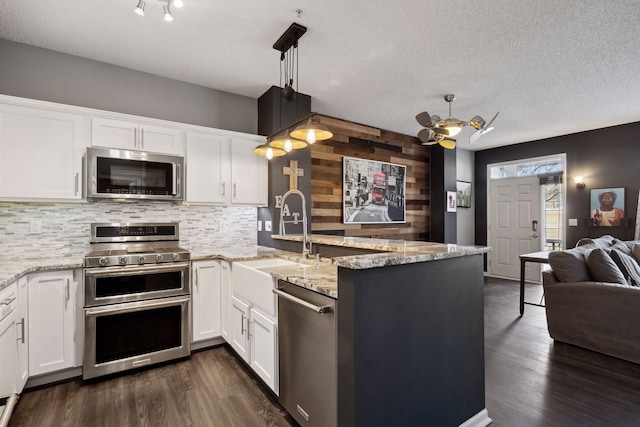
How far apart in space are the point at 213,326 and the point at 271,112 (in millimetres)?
2305

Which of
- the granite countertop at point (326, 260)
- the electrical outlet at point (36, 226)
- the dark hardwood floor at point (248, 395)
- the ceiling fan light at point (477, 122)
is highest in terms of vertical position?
the ceiling fan light at point (477, 122)

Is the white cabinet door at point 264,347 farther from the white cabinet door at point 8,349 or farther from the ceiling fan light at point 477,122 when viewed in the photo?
the ceiling fan light at point 477,122

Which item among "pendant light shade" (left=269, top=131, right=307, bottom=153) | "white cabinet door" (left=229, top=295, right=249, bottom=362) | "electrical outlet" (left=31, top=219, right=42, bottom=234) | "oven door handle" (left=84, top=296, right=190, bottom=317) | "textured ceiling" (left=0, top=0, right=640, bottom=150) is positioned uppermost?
"textured ceiling" (left=0, top=0, right=640, bottom=150)

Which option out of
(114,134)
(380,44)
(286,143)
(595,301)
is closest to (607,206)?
(595,301)

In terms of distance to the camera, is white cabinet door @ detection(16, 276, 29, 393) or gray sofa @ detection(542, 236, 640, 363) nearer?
white cabinet door @ detection(16, 276, 29, 393)

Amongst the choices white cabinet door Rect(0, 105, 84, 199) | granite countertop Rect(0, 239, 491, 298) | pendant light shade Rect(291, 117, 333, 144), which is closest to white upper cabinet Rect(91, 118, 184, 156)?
white cabinet door Rect(0, 105, 84, 199)

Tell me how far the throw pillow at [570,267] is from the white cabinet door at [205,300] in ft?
11.1

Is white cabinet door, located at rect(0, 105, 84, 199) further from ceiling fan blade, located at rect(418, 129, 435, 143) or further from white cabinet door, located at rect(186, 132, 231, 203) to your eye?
ceiling fan blade, located at rect(418, 129, 435, 143)

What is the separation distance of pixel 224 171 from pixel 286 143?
3.81ft

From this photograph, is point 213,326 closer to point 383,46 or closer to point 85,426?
point 85,426

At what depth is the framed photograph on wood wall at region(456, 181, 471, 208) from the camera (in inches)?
255

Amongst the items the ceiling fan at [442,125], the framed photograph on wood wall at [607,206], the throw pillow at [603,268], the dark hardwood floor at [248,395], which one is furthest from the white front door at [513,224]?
the dark hardwood floor at [248,395]

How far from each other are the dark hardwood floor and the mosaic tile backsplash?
43.7 inches

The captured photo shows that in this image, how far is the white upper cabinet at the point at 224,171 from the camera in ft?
10.3
